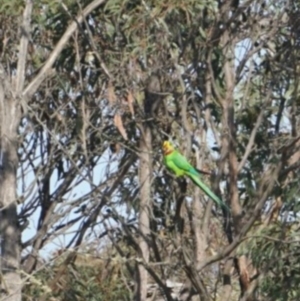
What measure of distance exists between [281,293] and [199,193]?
100 cm

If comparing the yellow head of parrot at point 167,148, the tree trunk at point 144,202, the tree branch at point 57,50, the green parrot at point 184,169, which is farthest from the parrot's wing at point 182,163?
the tree branch at point 57,50

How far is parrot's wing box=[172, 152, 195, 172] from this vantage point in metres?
9.32

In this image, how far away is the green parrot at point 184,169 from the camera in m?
9.21

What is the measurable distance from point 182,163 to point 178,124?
1038 mm

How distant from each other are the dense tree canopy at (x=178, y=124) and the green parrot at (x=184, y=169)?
0.51 ft

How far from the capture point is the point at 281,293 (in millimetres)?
9742

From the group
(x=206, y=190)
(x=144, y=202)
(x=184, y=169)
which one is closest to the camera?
(x=206, y=190)

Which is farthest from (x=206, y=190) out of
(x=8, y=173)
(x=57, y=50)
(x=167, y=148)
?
(x=57, y=50)

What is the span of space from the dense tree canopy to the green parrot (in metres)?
0.16

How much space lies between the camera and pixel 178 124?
10344 mm

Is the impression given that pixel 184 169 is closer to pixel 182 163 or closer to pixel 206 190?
pixel 182 163

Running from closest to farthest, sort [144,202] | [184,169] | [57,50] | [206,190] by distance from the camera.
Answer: [206,190] → [184,169] → [144,202] → [57,50]

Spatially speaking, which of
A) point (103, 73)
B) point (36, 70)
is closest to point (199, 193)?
point (103, 73)

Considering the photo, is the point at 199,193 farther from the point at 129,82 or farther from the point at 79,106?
the point at 79,106
